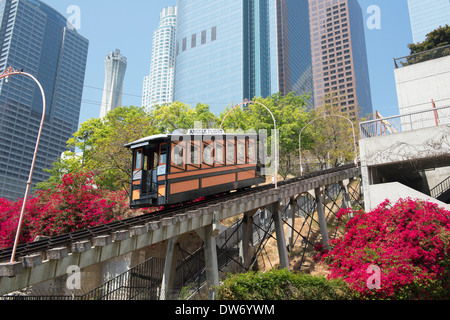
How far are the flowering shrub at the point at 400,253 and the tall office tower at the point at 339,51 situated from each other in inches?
5759

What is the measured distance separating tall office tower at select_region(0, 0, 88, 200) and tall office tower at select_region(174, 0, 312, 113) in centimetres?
4609

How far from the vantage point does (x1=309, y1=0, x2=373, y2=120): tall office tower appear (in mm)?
158625

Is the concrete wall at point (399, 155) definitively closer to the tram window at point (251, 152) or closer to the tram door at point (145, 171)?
the tram window at point (251, 152)

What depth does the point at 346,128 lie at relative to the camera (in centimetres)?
3409

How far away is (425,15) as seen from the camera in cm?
13862

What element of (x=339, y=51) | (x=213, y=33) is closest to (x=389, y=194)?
(x=213, y=33)

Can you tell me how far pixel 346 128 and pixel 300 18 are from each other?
450 ft

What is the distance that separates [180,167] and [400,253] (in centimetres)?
942

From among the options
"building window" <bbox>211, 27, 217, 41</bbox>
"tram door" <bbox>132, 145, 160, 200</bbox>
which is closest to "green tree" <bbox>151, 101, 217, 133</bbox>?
"tram door" <bbox>132, 145, 160, 200</bbox>

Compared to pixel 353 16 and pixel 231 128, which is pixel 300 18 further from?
pixel 231 128

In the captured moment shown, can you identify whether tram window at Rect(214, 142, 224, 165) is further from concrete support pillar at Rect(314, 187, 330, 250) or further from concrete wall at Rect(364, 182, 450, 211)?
concrete wall at Rect(364, 182, 450, 211)
